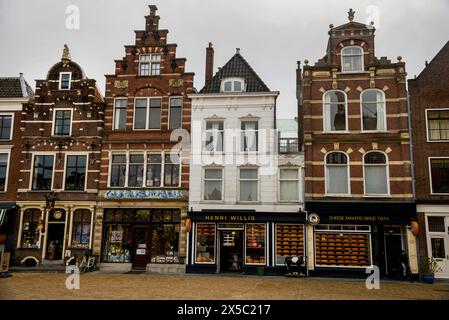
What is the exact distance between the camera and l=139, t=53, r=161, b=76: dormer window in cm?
2516

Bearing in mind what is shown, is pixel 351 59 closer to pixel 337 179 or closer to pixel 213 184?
pixel 337 179

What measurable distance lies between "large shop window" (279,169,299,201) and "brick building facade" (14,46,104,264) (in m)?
11.1

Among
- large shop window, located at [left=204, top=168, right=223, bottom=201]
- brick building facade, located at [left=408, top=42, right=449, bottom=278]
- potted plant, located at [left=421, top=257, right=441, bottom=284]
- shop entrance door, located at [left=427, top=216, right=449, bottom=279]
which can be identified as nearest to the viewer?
potted plant, located at [left=421, top=257, right=441, bottom=284]

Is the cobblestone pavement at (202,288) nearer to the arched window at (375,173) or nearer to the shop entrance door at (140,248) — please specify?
the shop entrance door at (140,248)

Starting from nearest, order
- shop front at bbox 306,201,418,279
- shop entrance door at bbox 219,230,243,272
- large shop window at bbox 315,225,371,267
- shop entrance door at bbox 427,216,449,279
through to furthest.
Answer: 1. shop entrance door at bbox 427,216,449,279
2. shop front at bbox 306,201,418,279
3. large shop window at bbox 315,225,371,267
4. shop entrance door at bbox 219,230,243,272

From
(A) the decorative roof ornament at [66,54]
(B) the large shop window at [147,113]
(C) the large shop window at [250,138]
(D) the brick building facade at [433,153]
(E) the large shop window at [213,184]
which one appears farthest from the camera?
(A) the decorative roof ornament at [66,54]

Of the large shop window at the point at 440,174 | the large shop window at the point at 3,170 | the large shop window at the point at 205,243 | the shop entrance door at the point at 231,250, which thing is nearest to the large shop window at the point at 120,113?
the large shop window at the point at 3,170

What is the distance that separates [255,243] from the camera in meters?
22.0

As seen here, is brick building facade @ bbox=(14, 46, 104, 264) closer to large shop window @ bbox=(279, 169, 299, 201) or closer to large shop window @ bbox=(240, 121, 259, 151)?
large shop window @ bbox=(240, 121, 259, 151)

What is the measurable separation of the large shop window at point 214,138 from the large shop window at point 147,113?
10.6 ft

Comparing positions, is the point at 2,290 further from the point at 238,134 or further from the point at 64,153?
the point at 238,134

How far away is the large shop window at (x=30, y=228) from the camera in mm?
23469

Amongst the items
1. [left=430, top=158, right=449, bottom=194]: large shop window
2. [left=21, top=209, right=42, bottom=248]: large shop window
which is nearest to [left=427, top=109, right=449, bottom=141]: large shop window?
[left=430, top=158, right=449, bottom=194]: large shop window
